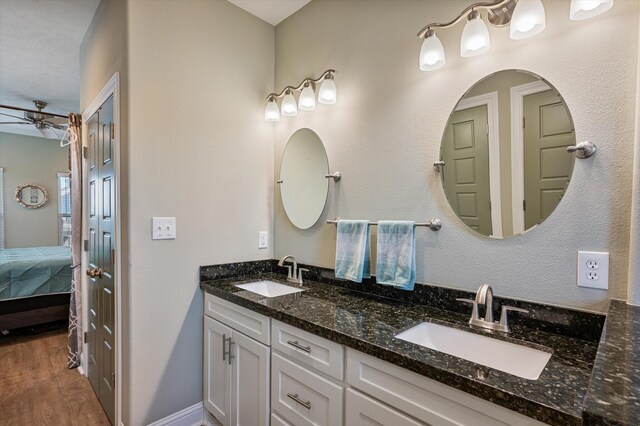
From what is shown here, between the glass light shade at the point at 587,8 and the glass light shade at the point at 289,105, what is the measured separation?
144cm

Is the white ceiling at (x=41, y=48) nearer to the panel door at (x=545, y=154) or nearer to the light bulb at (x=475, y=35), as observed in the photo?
the light bulb at (x=475, y=35)

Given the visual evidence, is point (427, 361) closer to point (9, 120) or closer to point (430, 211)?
point (430, 211)

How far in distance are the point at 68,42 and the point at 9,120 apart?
10.2 ft

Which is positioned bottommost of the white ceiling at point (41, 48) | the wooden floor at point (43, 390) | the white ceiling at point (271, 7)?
the wooden floor at point (43, 390)

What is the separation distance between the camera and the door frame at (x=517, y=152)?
124cm

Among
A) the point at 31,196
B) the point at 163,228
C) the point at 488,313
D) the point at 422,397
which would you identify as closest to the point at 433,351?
the point at 422,397

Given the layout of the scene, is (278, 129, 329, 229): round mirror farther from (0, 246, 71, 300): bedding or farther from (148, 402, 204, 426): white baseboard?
(0, 246, 71, 300): bedding

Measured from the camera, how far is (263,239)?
232 cm

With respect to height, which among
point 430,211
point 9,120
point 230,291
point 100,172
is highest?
point 9,120

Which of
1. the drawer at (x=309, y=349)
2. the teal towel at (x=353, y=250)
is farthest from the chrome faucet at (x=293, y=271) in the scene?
the drawer at (x=309, y=349)

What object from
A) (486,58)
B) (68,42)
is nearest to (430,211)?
(486,58)

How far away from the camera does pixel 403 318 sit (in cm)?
131

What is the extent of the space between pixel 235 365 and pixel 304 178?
1173mm

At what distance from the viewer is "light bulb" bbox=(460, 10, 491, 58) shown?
126 cm
